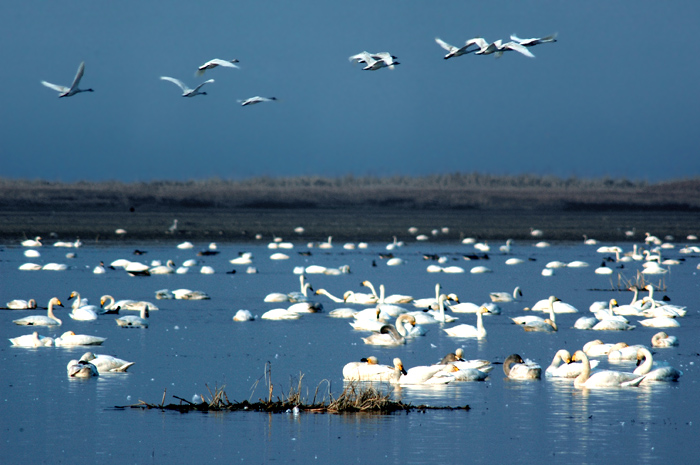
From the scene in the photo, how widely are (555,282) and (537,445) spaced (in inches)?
770

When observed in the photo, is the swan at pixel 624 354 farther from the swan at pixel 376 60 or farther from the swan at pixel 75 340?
the swan at pixel 75 340

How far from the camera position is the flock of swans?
13.3 metres

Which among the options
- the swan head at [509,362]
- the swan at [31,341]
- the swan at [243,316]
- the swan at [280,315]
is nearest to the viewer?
the swan head at [509,362]

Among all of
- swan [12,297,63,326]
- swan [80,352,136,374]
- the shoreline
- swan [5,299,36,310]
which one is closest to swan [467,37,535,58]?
swan [80,352,136,374]

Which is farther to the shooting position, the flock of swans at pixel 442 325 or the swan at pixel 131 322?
the swan at pixel 131 322

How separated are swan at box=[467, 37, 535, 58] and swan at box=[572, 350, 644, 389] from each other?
4563 mm

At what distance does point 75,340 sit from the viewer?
1620 centimetres

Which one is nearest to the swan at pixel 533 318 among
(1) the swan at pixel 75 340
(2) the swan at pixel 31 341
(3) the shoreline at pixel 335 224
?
(1) the swan at pixel 75 340

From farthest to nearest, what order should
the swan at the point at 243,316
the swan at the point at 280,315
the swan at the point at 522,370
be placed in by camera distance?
the swan at the point at 280,315
the swan at the point at 243,316
the swan at the point at 522,370

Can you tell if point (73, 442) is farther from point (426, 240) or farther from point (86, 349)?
point (426, 240)

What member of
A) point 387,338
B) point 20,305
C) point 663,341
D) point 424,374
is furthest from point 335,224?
point 424,374

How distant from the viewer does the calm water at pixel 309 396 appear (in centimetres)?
959

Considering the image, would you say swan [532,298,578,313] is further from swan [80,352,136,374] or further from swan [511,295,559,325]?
swan [80,352,136,374]

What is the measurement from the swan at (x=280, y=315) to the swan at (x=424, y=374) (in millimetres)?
7413
